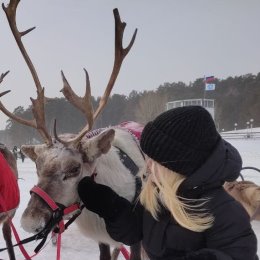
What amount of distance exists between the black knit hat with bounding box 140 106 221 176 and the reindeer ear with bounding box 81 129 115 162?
106 cm

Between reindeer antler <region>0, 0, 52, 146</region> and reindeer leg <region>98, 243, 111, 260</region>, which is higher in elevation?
reindeer antler <region>0, 0, 52, 146</region>

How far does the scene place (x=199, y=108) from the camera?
1914 mm

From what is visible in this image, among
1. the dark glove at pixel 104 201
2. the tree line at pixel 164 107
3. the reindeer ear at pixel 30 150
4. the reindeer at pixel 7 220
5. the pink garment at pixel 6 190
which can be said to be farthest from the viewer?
the tree line at pixel 164 107

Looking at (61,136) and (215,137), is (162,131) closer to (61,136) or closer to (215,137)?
(215,137)

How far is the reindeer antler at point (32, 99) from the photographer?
3.09 metres

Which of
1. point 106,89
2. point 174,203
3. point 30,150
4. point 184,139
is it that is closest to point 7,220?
point 30,150

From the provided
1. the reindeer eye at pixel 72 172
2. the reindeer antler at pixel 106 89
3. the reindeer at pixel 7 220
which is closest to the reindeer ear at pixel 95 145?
the reindeer eye at pixel 72 172

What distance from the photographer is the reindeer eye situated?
274cm

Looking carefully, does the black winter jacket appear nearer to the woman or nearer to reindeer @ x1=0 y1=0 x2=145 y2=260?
the woman

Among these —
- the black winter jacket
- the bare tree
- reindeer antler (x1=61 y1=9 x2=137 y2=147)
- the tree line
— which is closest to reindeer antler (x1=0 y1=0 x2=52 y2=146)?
reindeer antler (x1=61 y1=9 x2=137 y2=147)

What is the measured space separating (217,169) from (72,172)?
1294mm

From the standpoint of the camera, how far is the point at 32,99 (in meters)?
3.12

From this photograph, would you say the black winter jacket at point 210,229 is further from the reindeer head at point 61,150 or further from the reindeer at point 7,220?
the reindeer at point 7,220

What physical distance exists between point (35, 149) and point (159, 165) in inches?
52.6
